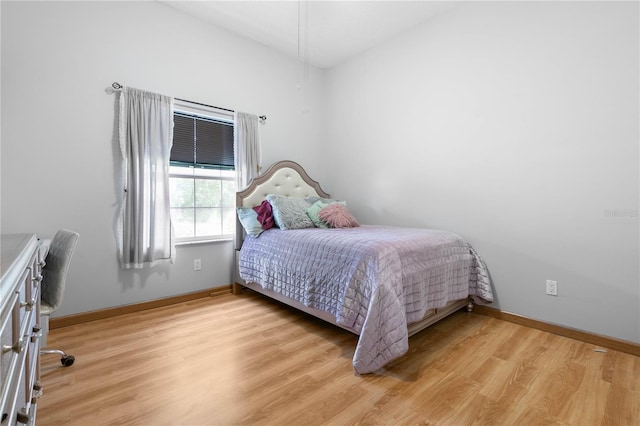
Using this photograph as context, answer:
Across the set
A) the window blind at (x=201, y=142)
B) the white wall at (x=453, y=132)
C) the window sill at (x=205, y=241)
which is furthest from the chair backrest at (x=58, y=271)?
the window blind at (x=201, y=142)

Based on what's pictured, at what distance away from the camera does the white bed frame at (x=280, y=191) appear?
2736mm

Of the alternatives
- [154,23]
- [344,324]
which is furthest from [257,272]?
[154,23]

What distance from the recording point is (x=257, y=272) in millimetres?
2961

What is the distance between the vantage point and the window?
122 inches

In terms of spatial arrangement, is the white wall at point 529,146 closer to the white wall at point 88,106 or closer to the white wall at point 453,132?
the white wall at point 453,132

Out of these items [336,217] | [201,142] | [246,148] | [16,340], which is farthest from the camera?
[246,148]

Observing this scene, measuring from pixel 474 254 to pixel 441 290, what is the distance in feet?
2.25

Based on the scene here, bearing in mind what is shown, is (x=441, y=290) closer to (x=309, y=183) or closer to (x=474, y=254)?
(x=474, y=254)

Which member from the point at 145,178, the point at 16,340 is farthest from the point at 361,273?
the point at 145,178

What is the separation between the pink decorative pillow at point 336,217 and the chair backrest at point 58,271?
201 cm

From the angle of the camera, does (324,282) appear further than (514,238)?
No

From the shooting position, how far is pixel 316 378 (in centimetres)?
177

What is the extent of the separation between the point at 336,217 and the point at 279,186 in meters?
0.90

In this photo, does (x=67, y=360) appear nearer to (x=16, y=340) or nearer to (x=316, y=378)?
(x=16, y=340)
